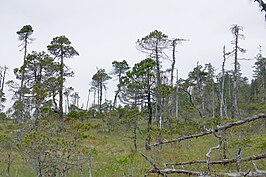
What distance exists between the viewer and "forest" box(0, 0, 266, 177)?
3016 millimetres

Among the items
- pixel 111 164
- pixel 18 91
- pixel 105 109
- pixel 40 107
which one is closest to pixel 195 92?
pixel 105 109

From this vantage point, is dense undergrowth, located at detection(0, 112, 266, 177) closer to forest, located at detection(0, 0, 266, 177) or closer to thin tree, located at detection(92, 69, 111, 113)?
forest, located at detection(0, 0, 266, 177)

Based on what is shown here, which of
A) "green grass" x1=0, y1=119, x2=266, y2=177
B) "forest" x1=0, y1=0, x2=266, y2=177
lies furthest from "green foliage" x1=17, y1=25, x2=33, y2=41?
"green grass" x1=0, y1=119, x2=266, y2=177

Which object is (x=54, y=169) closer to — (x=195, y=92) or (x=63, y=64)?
(x=63, y=64)

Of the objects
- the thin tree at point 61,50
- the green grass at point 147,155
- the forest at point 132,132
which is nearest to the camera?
the forest at point 132,132

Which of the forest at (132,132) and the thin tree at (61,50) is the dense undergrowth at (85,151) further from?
the thin tree at (61,50)

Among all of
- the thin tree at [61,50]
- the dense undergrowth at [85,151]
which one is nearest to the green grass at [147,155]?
the dense undergrowth at [85,151]

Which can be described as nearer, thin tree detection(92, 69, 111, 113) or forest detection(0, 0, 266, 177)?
forest detection(0, 0, 266, 177)

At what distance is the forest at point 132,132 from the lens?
9.89ft

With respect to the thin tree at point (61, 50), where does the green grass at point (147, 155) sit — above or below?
below

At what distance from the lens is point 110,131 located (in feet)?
83.2

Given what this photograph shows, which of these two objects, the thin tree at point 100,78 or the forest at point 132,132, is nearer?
the forest at point 132,132

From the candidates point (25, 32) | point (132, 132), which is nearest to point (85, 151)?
point (132, 132)

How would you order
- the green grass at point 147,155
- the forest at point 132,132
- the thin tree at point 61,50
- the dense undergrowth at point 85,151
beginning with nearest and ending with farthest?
the forest at point 132,132 → the dense undergrowth at point 85,151 → the green grass at point 147,155 → the thin tree at point 61,50
